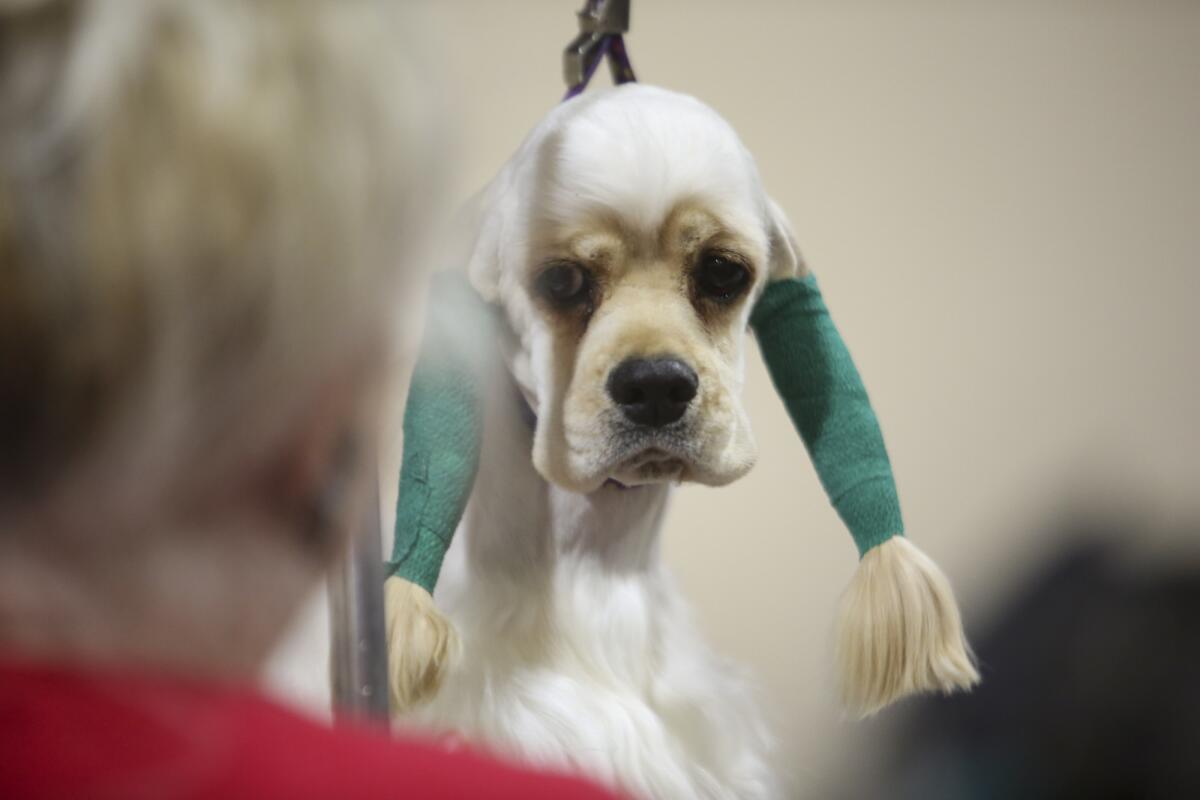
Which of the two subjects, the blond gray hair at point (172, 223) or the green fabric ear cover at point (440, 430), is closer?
the blond gray hair at point (172, 223)

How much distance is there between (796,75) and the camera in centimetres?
82

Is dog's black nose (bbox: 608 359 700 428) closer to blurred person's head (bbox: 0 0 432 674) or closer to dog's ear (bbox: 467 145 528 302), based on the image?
dog's ear (bbox: 467 145 528 302)

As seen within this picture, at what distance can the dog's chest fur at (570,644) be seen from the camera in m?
0.55

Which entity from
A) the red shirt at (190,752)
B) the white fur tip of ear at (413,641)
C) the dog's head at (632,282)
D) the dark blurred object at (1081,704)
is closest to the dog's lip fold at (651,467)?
the dog's head at (632,282)

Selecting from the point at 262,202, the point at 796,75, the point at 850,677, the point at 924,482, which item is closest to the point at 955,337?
the point at 924,482

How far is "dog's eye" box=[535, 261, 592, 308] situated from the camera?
0.52 metres

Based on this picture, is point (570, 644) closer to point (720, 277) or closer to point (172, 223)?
point (720, 277)

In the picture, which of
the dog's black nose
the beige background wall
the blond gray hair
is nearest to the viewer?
the blond gray hair

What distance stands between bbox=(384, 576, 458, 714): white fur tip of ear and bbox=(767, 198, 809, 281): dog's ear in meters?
0.22

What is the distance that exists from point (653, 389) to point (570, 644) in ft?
0.53

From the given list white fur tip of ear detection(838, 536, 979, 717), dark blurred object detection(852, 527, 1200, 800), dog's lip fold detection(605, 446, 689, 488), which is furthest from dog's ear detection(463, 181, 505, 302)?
dark blurred object detection(852, 527, 1200, 800)


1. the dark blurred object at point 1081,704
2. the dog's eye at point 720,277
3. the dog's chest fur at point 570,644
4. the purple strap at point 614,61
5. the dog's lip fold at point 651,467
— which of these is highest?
the purple strap at point 614,61

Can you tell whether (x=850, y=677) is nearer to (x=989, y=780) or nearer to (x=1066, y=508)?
(x=989, y=780)

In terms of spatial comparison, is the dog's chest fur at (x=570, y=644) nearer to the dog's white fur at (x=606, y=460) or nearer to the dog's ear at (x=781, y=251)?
the dog's white fur at (x=606, y=460)
